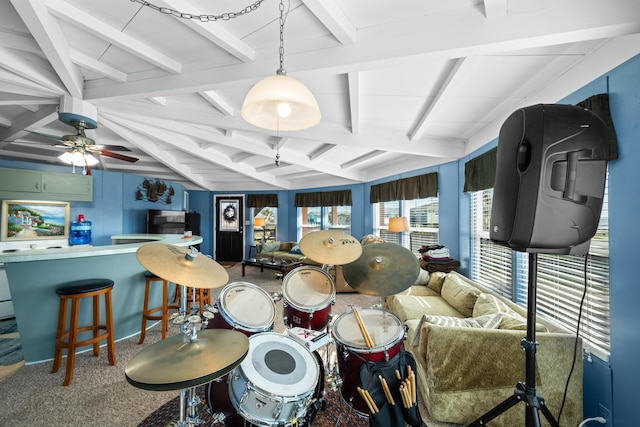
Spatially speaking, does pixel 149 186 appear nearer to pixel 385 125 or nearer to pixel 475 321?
pixel 385 125

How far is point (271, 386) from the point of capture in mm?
1141

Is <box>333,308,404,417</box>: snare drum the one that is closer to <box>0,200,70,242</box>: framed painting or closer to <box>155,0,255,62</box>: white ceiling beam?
<box>155,0,255,62</box>: white ceiling beam

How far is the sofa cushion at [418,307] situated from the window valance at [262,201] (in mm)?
5028

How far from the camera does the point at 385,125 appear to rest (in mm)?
3082

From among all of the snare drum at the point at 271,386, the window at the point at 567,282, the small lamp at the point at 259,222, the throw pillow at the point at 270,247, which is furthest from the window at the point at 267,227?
the snare drum at the point at 271,386

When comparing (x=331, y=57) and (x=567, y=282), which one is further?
(x=567, y=282)

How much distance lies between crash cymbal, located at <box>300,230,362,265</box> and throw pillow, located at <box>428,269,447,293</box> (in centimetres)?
203

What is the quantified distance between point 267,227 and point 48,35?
635cm

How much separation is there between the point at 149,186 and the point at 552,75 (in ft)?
21.1

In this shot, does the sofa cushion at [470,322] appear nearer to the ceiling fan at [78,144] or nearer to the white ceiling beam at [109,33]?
A: the white ceiling beam at [109,33]

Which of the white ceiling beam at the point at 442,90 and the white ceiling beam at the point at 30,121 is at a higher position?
the white ceiling beam at the point at 30,121

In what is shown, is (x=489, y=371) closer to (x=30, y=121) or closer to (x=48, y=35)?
(x=48, y=35)

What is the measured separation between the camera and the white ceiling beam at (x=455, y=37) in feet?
4.11

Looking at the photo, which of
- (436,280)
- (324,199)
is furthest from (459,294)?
(324,199)
